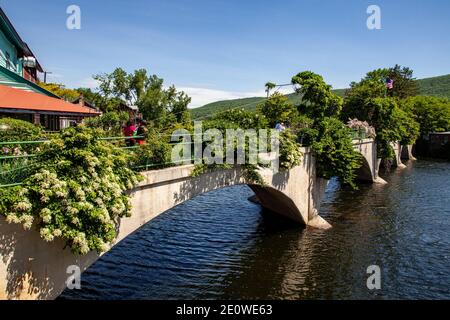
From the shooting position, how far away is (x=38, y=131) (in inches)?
374

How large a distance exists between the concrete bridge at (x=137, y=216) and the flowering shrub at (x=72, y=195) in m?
0.46

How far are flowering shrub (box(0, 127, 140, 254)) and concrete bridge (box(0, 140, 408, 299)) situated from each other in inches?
18.1

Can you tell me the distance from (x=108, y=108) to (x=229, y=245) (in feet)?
119

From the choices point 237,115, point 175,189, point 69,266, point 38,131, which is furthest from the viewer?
point 237,115

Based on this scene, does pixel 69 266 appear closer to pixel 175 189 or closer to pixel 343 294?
pixel 175 189

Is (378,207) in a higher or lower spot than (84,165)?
lower

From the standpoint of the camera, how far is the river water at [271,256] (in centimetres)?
1329

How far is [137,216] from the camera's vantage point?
33.7 feet

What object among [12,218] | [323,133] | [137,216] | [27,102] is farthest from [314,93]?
[12,218]

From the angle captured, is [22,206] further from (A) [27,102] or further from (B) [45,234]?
(A) [27,102]

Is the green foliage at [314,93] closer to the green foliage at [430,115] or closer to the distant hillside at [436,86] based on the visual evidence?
the green foliage at [430,115]

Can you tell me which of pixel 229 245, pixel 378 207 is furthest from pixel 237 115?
pixel 378 207

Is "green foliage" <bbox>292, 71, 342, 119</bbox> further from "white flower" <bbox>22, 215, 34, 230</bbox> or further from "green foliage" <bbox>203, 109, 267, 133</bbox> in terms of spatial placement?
"white flower" <bbox>22, 215, 34, 230</bbox>

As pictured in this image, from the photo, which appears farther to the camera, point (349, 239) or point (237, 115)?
point (349, 239)
